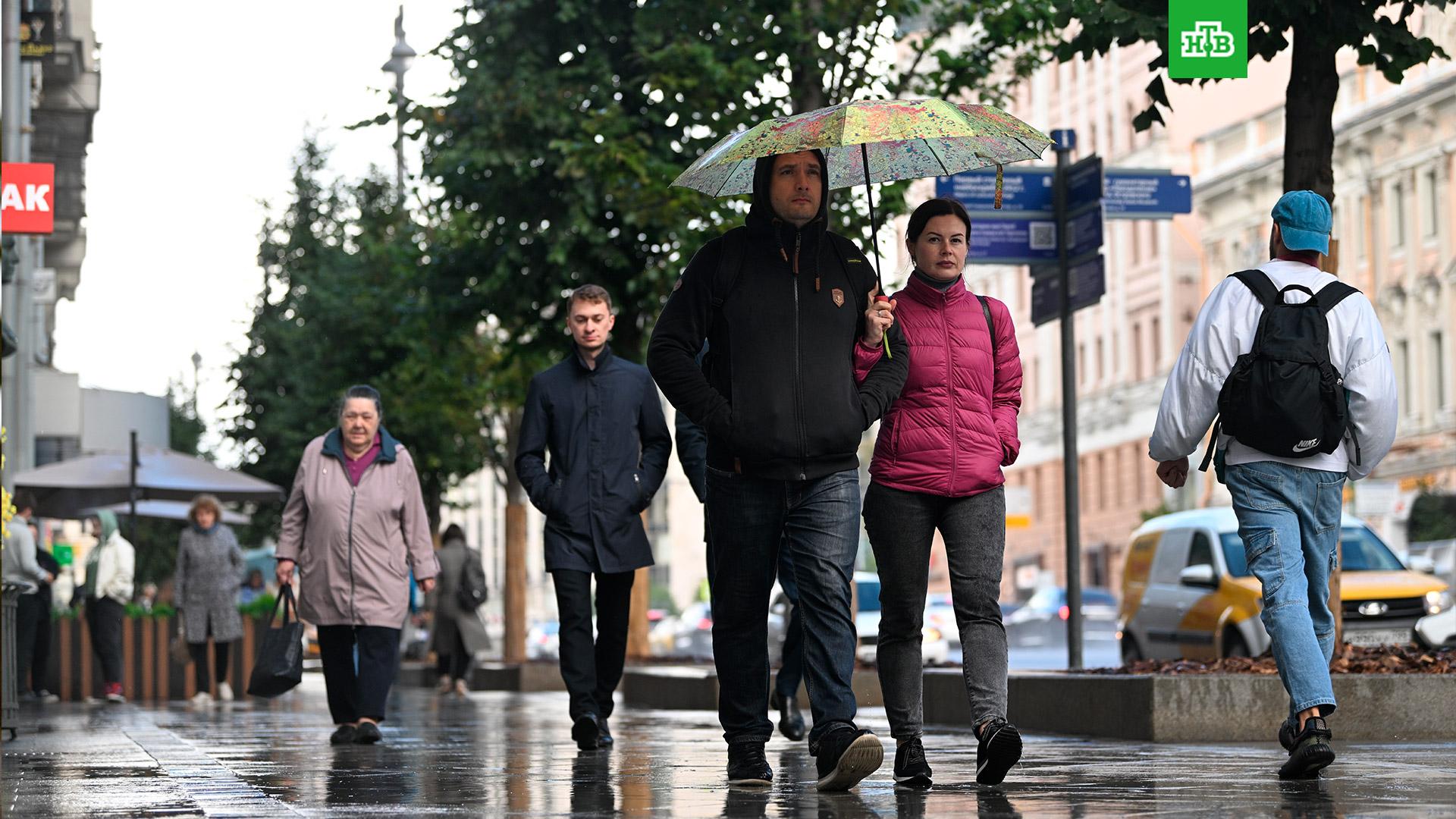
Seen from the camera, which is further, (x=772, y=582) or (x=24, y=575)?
(x=24, y=575)

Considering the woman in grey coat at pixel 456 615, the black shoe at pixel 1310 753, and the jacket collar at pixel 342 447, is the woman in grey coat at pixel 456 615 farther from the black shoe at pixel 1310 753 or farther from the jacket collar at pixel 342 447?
the black shoe at pixel 1310 753

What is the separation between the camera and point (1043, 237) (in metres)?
16.0

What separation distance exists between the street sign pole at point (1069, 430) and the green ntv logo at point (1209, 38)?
3.33 meters

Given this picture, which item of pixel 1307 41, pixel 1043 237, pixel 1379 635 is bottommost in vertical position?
pixel 1379 635

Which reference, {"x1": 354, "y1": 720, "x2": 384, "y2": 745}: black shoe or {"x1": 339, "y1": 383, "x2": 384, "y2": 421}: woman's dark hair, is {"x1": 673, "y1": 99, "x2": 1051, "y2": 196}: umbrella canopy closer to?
{"x1": 339, "y1": 383, "x2": 384, "y2": 421}: woman's dark hair

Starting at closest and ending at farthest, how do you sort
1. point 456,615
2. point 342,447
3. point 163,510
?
point 342,447, point 456,615, point 163,510

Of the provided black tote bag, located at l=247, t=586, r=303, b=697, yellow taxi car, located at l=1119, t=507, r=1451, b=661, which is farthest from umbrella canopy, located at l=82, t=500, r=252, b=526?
black tote bag, located at l=247, t=586, r=303, b=697

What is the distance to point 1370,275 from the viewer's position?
2450 inches

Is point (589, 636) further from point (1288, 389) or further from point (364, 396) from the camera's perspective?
point (1288, 389)

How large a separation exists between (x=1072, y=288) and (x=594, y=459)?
5.16 metres

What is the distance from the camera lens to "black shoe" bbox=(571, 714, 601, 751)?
432 inches

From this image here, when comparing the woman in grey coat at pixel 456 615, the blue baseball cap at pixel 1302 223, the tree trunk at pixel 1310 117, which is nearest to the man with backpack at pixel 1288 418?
the blue baseball cap at pixel 1302 223

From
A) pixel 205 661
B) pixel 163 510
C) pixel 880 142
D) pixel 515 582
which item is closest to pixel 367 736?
pixel 880 142

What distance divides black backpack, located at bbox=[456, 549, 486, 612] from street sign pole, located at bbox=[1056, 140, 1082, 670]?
9720 millimetres
